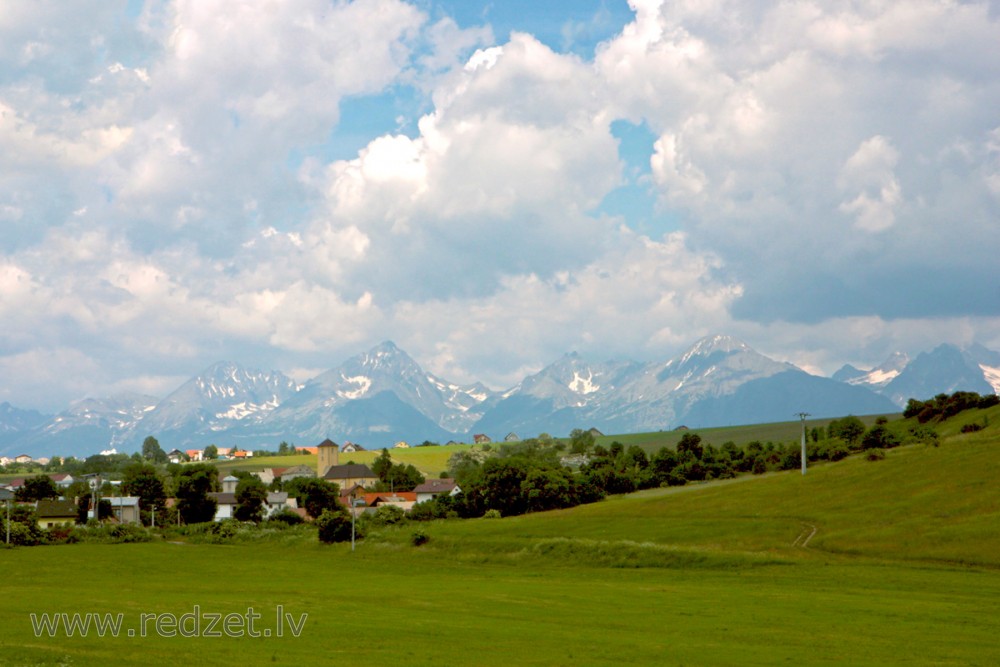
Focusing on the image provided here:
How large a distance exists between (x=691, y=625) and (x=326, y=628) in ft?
60.4

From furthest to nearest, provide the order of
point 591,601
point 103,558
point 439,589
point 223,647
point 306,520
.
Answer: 1. point 306,520
2. point 103,558
3. point 439,589
4. point 591,601
5. point 223,647

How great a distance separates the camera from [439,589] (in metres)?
68.2

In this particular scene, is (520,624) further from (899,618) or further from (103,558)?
(103,558)

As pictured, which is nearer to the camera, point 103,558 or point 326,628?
point 326,628

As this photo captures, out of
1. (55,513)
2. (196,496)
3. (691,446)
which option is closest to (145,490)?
(196,496)

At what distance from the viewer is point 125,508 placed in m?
194

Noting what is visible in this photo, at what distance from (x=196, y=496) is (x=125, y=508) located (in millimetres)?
15611

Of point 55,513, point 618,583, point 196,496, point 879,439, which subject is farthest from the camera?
point 196,496

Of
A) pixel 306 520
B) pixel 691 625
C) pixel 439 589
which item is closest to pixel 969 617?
pixel 691 625

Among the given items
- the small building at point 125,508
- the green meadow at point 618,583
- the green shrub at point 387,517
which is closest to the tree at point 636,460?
the green meadow at point 618,583

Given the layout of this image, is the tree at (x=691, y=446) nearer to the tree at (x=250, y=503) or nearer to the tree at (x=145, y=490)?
the tree at (x=250, y=503)

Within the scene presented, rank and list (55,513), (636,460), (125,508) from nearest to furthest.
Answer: (55,513)
(125,508)
(636,460)

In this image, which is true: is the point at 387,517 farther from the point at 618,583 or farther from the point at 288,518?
the point at 618,583

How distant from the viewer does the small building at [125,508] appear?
191 meters
